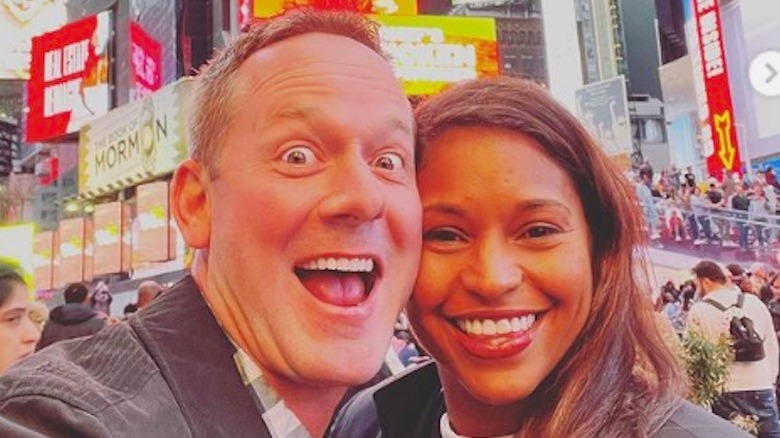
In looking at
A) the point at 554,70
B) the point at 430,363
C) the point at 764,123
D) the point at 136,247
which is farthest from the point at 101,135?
the point at 430,363

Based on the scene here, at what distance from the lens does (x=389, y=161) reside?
5.16 feet

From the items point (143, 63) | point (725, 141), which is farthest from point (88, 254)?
point (725, 141)

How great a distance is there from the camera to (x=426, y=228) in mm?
1831

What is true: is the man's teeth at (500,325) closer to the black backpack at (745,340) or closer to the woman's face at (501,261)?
the woman's face at (501,261)

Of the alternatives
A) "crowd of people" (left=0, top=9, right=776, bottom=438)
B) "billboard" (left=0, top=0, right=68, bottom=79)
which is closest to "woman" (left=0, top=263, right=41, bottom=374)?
"crowd of people" (left=0, top=9, right=776, bottom=438)

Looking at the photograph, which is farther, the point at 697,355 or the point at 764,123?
the point at 764,123

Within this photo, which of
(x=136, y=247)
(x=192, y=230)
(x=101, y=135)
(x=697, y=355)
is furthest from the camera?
(x=101, y=135)

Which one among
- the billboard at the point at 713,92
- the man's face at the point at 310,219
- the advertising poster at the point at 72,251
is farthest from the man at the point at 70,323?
the billboard at the point at 713,92

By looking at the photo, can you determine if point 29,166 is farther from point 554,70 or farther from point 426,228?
point 426,228

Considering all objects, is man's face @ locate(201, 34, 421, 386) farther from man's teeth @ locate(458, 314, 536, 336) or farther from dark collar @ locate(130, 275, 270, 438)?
man's teeth @ locate(458, 314, 536, 336)

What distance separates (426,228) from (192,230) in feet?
1.82

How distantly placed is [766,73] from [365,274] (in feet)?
73.9

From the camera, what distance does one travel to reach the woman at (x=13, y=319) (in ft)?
13.8

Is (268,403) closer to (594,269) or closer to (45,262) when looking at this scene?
(594,269)
